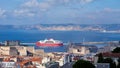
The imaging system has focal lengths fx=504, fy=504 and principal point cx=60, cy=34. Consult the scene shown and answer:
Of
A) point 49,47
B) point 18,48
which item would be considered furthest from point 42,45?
point 18,48

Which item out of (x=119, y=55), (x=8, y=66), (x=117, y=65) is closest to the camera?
(x=117, y=65)

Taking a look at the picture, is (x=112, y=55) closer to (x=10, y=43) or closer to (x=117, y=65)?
(x=117, y=65)

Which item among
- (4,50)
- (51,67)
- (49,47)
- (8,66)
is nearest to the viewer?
(51,67)

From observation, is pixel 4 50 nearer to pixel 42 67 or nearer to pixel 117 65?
pixel 42 67

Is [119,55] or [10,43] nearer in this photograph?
[119,55]

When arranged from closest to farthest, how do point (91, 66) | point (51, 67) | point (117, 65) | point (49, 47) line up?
point (91, 66) < point (117, 65) < point (51, 67) < point (49, 47)

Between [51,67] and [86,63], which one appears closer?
[86,63]

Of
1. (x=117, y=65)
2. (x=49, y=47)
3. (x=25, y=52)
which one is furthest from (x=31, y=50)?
(x=117, y=65)

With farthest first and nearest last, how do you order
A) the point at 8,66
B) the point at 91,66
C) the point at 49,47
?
the point at 49,47
the point at 8,66
the point at 91,66
